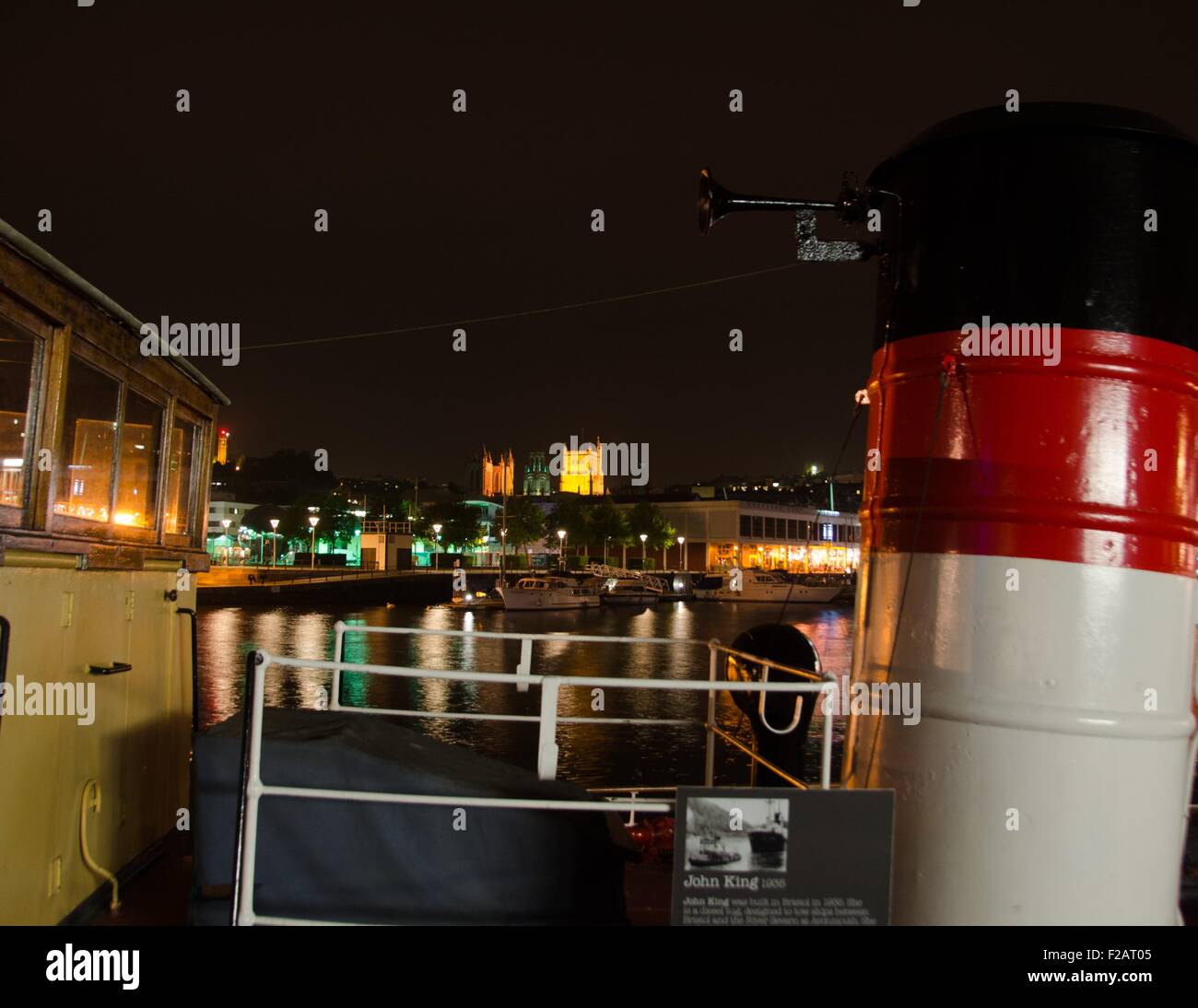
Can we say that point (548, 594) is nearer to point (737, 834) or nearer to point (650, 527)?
point (650, 527)

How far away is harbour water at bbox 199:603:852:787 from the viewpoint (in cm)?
1897

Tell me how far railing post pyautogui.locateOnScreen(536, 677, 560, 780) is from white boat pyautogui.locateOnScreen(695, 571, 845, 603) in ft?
256

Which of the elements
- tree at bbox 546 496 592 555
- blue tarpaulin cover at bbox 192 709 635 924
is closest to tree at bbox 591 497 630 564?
tree at bbox 546 496 592 555

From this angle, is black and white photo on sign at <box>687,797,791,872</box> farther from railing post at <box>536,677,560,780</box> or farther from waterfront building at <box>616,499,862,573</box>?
waterfront building at <box>616,499,862,573</box>

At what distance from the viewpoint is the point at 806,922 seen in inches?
148

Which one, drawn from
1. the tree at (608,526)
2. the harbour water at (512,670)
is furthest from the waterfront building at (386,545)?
the harbour water at (512,670)

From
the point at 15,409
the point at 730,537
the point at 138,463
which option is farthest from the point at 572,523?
the point at 15,409

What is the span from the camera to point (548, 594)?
67.9 meters

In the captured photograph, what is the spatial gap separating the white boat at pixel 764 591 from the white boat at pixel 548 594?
61.0 ft

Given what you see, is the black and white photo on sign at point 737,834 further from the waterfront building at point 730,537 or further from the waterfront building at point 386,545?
the waterfront building at point 730,537

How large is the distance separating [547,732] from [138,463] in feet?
12.8

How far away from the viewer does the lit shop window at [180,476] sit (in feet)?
23.1
